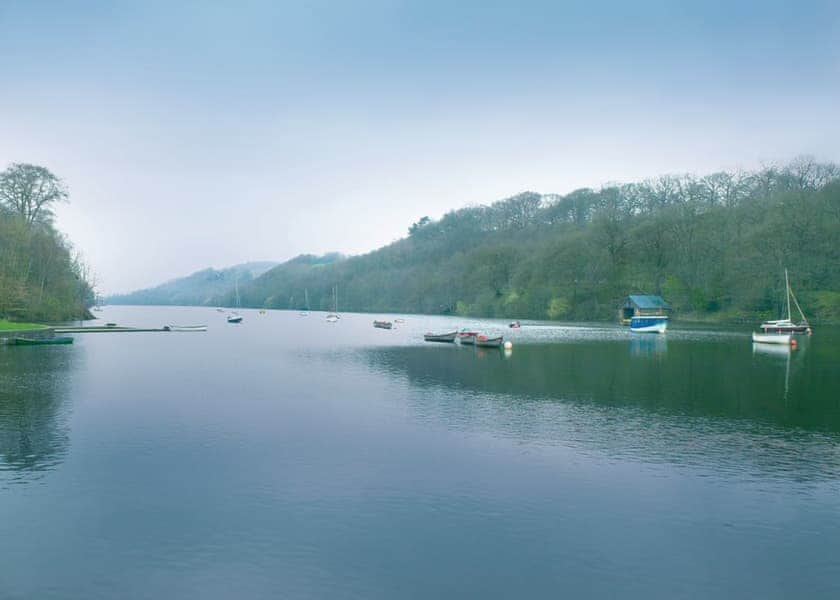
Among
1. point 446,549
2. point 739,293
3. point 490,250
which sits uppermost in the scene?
point 490,250

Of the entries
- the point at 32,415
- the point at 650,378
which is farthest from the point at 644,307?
the point at 32,415

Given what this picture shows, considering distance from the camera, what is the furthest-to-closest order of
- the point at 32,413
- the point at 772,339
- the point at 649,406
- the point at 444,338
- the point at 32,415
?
the point at 444,338, the point at 772,339, the point at 649,406, the point at 32,413, the point at 32,415

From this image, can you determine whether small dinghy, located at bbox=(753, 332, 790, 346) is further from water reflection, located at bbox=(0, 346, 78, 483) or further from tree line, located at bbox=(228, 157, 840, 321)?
water reflection, located at bbox=(0, 346, 78, 483)

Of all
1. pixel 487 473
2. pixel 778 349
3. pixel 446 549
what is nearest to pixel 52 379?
pixel 487 473

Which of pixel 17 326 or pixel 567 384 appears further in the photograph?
pixel 17 326

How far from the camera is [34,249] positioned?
3396 inches

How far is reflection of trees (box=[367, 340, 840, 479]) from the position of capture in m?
22.2

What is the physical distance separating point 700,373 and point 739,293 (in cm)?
7123

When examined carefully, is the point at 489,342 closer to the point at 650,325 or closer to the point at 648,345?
the point at 648,345

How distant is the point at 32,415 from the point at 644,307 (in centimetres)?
10285

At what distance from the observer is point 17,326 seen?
2685 inches

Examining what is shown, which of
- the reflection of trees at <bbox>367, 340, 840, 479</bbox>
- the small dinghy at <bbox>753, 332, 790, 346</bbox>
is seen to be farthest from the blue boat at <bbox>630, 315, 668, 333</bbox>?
the reflection of trees at <bbox>367, 340, 840, 479</bbox>

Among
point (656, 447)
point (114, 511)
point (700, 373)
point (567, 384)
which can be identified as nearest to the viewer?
point (114, 511)

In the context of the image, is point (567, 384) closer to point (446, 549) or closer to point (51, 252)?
point (446, 549)
